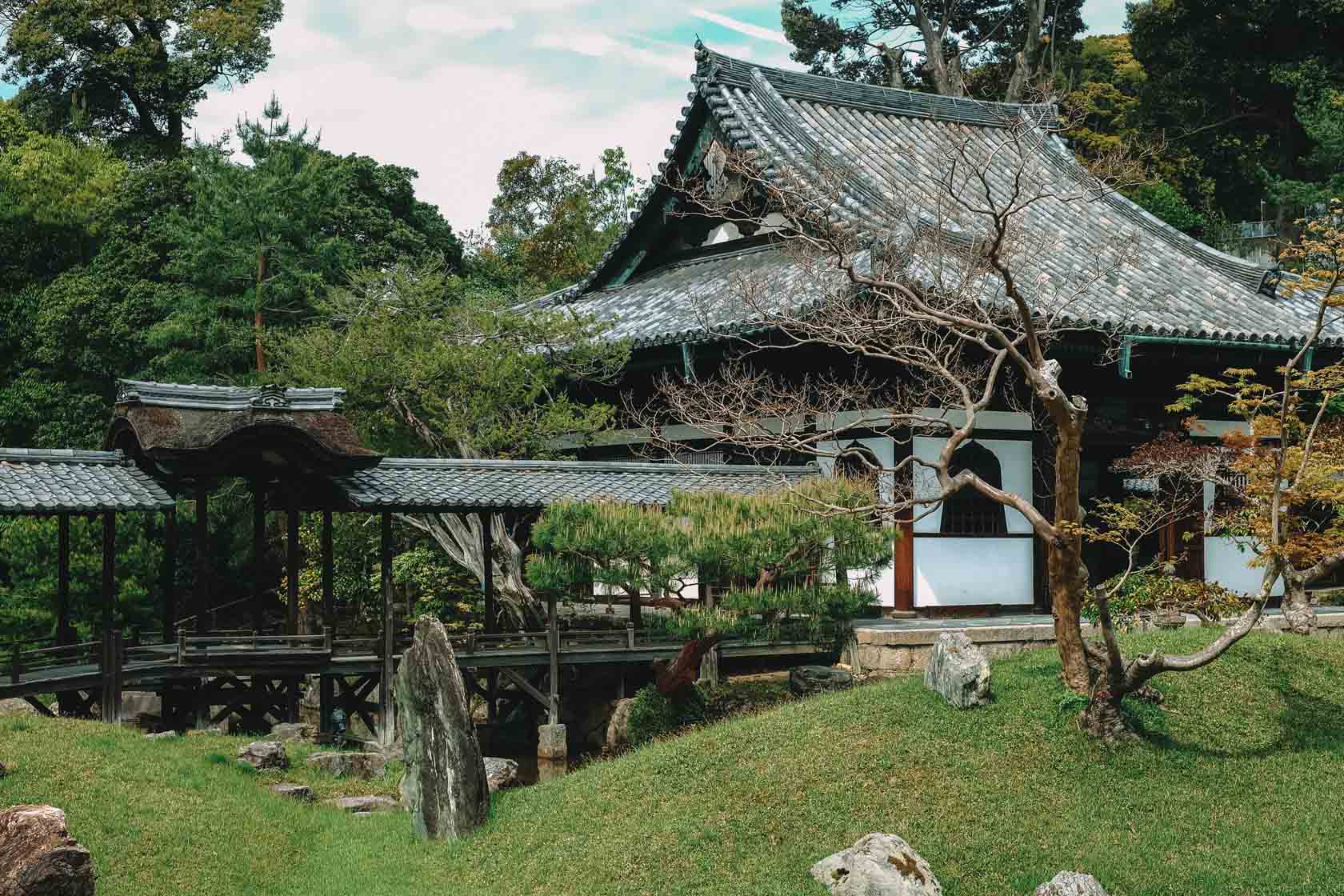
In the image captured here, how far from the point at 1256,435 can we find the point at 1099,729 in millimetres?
4777

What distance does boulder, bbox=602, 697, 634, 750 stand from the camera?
1983 cm

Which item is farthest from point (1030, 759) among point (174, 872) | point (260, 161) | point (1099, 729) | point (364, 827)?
point (260, 161)

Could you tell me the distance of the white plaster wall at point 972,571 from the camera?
2103 centimetres

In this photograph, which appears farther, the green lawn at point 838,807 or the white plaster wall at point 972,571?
the white plaster wall at point 972,571

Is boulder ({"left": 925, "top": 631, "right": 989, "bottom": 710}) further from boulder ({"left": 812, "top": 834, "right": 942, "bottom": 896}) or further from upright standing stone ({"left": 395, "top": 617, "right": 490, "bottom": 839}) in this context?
upright standing stone ({"left": 395, "top": 617, "right": 490, "bottom": 839})

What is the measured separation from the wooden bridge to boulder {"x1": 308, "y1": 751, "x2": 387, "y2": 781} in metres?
2.05

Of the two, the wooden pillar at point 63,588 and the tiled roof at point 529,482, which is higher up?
the tiled roof at point 529,482

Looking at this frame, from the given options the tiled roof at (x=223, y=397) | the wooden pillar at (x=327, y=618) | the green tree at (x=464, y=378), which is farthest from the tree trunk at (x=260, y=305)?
the wooden pillar at (x=327, y=618)

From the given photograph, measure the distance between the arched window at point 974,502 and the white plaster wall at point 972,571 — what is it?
7.2 inches

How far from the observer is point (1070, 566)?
43.7ft

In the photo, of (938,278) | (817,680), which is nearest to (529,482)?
(817,680)

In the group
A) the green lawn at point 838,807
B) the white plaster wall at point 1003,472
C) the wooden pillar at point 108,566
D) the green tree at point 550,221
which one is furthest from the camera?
the green tree at point 550,221

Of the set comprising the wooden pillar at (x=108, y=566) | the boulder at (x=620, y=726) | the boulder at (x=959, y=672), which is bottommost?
the boulder at (x=620, y=726)

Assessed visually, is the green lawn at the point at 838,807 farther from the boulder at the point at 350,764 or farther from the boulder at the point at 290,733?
the boulder at the point at 290,733
